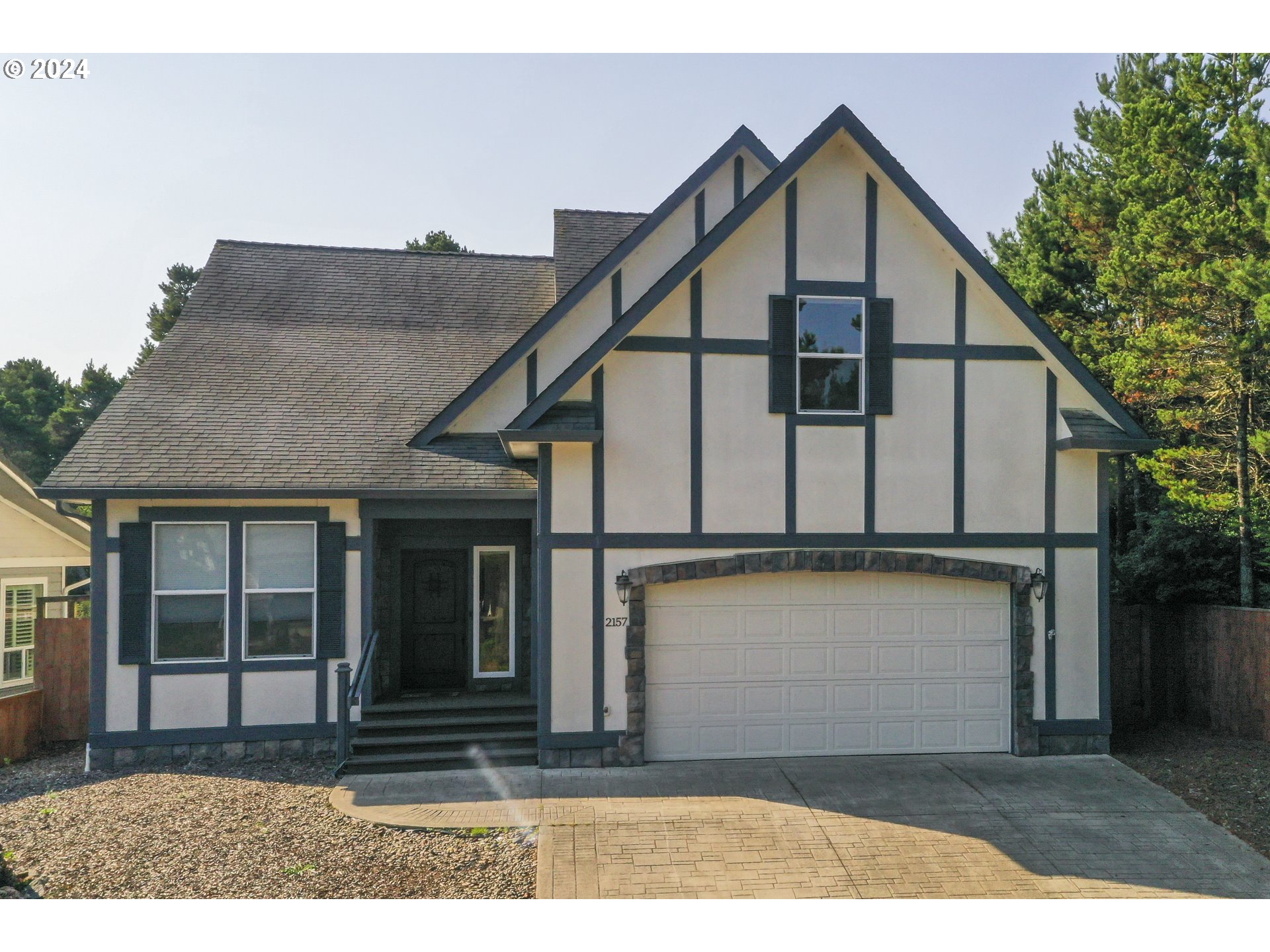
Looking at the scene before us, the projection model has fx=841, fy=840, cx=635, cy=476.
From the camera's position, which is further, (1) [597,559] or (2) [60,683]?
(2) [60,683]

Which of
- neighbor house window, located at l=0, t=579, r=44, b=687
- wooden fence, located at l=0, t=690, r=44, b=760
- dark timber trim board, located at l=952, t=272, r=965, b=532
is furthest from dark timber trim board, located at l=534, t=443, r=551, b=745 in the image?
neighbor house window, located at l=0, t=579, r=44, b=687

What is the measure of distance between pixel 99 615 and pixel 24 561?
5659 mm

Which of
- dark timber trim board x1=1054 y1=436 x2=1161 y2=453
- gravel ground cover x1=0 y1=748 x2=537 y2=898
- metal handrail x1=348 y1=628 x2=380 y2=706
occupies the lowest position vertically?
gravel ground cover x1=0 y1=748 x2=537 y2=898

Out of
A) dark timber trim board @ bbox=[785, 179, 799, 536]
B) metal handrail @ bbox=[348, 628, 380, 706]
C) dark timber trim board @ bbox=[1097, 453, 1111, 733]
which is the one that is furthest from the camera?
dark timber trim board @ bbox=[1097, 453, 1111, 733]

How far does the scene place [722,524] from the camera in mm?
9617

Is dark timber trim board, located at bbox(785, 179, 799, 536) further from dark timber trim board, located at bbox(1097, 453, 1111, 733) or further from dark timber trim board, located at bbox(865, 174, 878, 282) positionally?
dark timber trim board, located at bbox(1097, 453, 1111, 733)

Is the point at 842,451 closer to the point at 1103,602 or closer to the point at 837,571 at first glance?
the point at 837,571

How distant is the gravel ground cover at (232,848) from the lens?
6.45m

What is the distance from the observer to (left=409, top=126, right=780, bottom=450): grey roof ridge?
10.7 metres

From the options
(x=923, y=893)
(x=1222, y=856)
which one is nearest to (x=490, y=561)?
(x=923, y=893)

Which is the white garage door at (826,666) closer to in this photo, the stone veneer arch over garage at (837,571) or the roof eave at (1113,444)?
the stone veneer arch over garage at (837,571)

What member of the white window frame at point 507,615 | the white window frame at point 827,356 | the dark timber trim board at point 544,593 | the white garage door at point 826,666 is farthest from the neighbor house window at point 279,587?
the white window frame at point 827,356

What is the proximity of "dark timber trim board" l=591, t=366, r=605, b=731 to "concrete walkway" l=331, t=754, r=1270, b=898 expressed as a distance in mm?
1054

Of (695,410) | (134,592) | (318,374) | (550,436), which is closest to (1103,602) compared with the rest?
(695,410)
